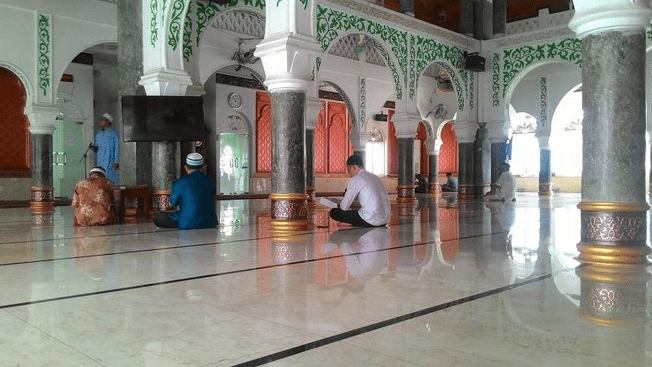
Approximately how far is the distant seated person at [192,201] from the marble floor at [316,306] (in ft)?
2.93

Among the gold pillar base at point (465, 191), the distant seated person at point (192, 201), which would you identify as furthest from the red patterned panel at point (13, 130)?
the gold pillar base at point (465, 191)

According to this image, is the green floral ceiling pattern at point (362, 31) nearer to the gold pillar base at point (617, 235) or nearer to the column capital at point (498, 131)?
the column capital at point (498, 131)

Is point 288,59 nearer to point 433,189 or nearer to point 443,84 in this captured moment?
point 433,189

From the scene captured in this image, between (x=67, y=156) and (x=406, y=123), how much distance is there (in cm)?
707

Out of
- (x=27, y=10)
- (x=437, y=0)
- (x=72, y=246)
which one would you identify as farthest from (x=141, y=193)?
(x=437, y=0)

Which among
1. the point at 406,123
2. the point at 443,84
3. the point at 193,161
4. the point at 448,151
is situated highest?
the point at 443,84

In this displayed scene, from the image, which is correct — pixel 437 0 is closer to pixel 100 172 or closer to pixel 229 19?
pixel 229 19

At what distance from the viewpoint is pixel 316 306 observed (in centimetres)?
202

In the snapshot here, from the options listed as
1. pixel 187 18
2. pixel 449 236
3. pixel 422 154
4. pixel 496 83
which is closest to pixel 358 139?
pixel 496 83

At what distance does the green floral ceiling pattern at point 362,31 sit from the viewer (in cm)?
865

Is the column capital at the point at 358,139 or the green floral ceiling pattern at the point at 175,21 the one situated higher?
the green floral ceiling pattern at the point at 175,21

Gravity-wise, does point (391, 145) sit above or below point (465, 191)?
above

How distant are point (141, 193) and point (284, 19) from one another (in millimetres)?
2637

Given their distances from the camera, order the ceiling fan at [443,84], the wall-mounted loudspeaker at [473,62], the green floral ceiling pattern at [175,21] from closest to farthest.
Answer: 1. the green floral ceiling pattern at [175,21]
2. the wall-mounted loudspeaker at [473,62]
3. the ceiling fan at [443,84]
